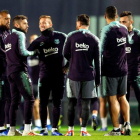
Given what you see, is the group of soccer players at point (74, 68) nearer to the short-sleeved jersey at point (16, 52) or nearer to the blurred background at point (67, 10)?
the short-sleeved jersey at point (16, 52)

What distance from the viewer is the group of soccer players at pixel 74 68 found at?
19.4 ft

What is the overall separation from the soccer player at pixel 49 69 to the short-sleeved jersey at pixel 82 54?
0.36 meters

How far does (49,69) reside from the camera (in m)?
6.28

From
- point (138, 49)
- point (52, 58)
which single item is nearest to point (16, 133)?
point (52, 58)

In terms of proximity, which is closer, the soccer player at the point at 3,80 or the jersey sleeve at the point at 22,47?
the jersey sleeve at the point at 22,47

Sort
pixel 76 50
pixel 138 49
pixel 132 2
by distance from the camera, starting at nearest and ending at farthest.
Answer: pixel 76 50 → pixel 138 49 → pixel 132 2

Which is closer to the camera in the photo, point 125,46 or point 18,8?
point 125,46

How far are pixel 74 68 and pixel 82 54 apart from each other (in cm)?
21

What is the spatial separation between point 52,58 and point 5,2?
142 inches

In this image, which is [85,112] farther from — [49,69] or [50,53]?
[50,53]

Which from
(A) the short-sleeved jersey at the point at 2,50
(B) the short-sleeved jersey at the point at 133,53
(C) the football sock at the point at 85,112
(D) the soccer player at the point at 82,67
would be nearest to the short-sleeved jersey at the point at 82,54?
(D) the soccer player at the point at 82,67

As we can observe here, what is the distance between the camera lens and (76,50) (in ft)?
19.4

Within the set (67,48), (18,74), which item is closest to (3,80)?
(18,74)

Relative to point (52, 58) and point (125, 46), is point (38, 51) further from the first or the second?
point (125, 46)
